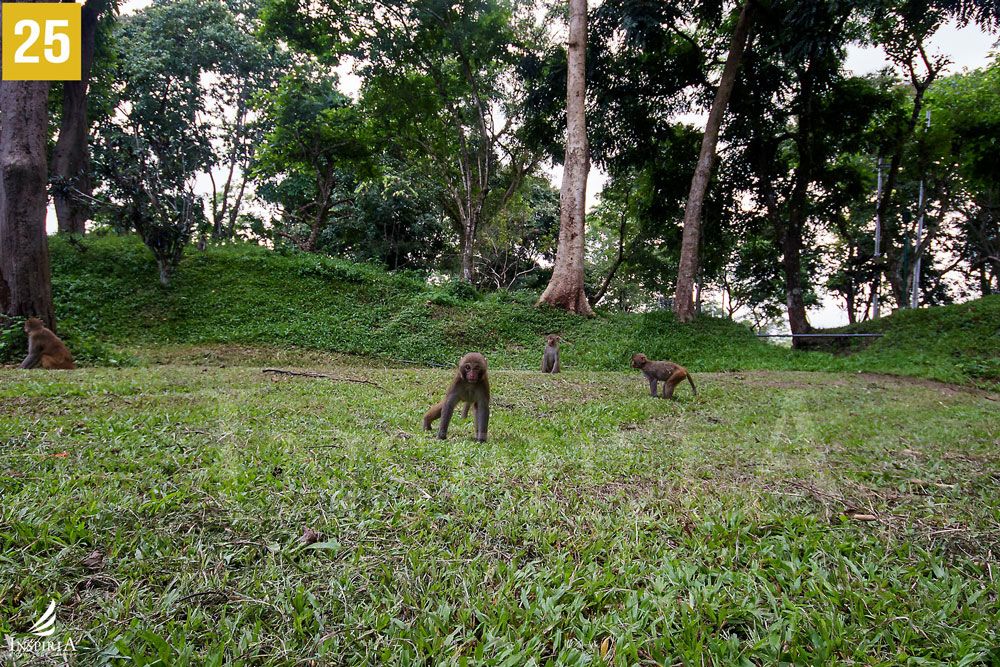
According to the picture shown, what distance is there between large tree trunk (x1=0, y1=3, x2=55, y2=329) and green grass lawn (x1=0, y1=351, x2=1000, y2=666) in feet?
20.9

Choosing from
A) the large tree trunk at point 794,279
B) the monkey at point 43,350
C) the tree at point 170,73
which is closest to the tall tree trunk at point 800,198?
the large tree trunk at point 794,279

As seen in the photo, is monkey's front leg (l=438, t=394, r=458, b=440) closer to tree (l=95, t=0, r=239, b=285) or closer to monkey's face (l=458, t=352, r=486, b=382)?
monkey's face (l=458, t=352, r=486, b=382)

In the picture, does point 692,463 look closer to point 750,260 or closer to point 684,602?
point 684,602

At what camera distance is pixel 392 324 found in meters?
13.9

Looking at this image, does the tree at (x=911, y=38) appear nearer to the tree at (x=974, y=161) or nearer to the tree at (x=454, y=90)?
the tree at (x=974, y=161)

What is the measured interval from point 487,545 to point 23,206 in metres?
11.3

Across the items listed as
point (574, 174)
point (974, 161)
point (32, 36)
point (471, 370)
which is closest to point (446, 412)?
point (471, 370)

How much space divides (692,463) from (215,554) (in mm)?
2967

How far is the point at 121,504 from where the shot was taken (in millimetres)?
2334

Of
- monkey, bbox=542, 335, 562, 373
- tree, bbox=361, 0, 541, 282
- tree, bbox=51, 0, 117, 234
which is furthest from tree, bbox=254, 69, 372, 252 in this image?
monkey, bbox=542, 335, 562, 373

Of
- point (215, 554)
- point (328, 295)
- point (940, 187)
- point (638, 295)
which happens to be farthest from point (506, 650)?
point (638, 295)

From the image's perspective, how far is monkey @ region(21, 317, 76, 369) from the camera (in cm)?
756

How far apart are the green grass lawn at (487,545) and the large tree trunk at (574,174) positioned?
1141 centimetres

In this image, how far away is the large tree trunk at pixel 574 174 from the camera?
49.8 ft
